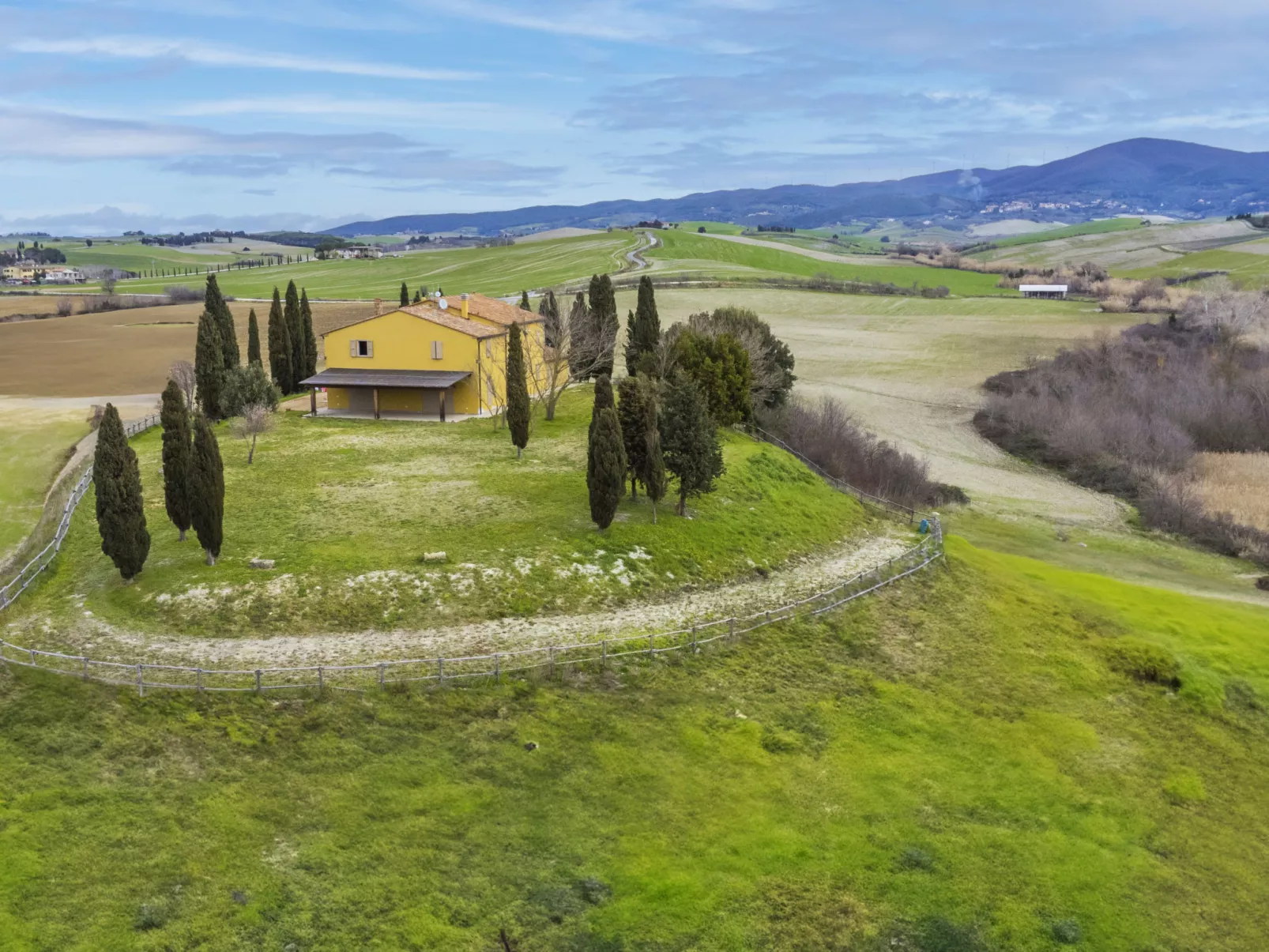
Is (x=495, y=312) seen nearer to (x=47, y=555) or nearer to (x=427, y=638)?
(x=47, y=555)

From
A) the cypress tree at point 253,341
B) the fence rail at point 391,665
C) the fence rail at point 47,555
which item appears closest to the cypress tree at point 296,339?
the cypress tree at point 253,341

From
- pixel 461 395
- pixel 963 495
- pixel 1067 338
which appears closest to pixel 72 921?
pixel 461 395

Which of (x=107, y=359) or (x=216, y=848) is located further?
(x=107, y=359)

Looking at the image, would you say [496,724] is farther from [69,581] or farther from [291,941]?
[69,581]

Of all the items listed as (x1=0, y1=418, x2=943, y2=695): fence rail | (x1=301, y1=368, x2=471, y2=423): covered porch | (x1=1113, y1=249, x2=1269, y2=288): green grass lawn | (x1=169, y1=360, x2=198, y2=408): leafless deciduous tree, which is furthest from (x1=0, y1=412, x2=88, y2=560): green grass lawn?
(x1=1113, y1=249, x2=1269, y2=288): green grass lawn

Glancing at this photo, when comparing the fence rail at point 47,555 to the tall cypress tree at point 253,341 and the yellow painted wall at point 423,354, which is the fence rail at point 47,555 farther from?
the tall cypress tree at point 253,341
